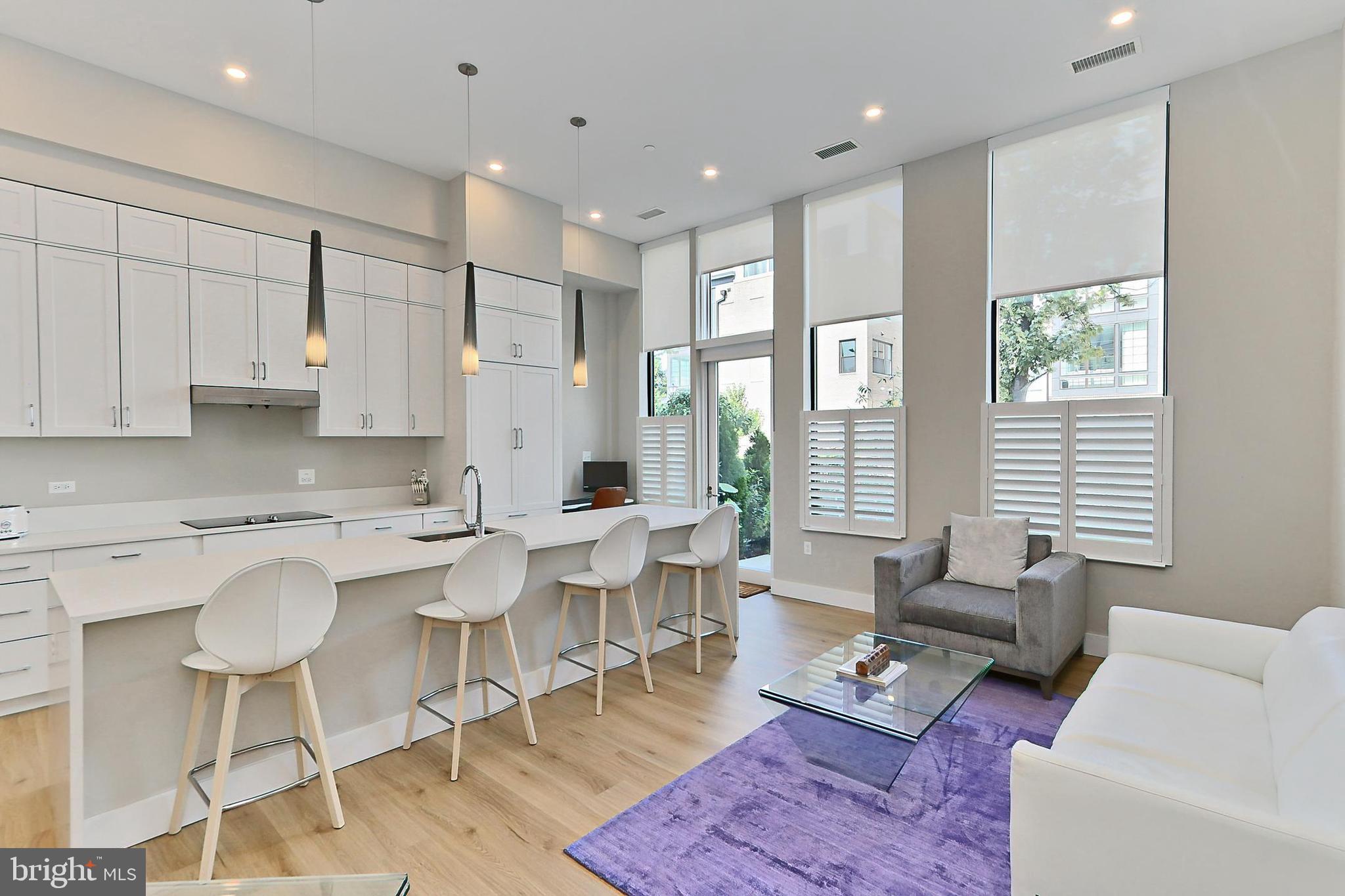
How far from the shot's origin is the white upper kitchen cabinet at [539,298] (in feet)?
18.1

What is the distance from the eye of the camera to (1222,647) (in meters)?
2.67

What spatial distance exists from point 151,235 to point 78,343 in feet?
2.54

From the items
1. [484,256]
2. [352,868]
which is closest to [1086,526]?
[352,868]

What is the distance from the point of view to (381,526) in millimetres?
4676

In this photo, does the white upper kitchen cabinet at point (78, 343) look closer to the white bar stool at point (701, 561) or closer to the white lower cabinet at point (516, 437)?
the white lower cabinet at point (516, 437)

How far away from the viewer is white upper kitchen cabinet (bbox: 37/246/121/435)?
3570 millimetres

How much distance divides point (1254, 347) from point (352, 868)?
4.97m

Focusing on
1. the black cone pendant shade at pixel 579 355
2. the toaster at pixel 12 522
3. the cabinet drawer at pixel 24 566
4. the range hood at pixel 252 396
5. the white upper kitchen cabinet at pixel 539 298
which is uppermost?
the white upper kitchen cabinet at pixel 539 298

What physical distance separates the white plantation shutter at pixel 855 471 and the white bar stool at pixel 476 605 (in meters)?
3.20

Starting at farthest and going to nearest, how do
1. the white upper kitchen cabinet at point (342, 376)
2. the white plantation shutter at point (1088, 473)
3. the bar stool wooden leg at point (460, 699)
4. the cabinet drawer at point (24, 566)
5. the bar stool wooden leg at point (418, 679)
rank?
the white upper kitchen cabinet at point (342, 376)
the white plantation shutter at point (1088, 473)
the cabinet drawer at point (24, 566)
the bar stool wooden leg at point (418, 679)
the bar stool wooden leg at point (460, 699)

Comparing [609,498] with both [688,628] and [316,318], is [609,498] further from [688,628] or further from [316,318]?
[316,318]

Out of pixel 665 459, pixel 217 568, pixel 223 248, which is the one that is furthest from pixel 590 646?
pixel 223 248

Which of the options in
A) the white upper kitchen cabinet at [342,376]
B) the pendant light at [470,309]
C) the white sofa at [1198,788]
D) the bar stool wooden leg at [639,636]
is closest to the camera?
the white sofa at [1198,788]

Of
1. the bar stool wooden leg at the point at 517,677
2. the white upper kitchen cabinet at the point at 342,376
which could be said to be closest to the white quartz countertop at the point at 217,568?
the bar stool wooden leg at the point at 517,677
